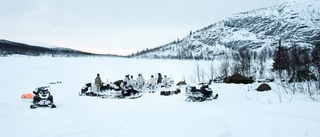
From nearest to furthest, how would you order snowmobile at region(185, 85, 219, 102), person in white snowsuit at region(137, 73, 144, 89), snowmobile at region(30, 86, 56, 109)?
snowmobile at region(30, 86, 56, 109) → snowmobile at region(185, 85, 219, 102) → person in white snowsuit at region(137, 73, 144, 89)

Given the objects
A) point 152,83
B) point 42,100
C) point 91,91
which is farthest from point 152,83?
point 42,100

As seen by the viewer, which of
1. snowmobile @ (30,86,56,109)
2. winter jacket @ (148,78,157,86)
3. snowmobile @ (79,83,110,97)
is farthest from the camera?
winter jacket @ (148,78,157,86)

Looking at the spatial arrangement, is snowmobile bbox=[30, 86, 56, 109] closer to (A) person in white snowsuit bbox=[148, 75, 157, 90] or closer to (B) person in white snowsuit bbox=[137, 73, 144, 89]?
(B) person in white snowsuit bbox=[137, 73, 144, 89]

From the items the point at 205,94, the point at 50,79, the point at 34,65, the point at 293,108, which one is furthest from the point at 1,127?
the point at 34,65

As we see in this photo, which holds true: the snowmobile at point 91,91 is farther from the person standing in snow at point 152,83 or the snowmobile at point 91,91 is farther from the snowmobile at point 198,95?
the snowmobile at point 198,95

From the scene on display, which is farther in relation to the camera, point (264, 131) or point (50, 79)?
point (50, 79)

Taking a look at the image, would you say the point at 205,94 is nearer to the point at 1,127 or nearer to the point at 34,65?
the point at 1,127

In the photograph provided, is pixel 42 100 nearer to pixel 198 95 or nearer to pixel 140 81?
pixel 198 95

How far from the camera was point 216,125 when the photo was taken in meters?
7.24

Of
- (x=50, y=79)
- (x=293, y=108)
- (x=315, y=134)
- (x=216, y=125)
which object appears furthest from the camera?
(x=50, y=79)

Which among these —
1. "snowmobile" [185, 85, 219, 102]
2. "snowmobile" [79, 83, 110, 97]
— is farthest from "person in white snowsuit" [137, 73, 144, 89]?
"snowmobile" [185, 85, 219, 102]

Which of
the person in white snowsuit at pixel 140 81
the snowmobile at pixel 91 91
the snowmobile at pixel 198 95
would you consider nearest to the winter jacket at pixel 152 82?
the person in white snowsuit at pixel 140 81

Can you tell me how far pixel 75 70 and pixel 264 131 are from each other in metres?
55.3

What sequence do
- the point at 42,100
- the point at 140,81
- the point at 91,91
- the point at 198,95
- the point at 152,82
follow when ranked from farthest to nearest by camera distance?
the point at 152,82
the point at 140,81
the point at 91,91
the point at 198,95
the point at 42,100
